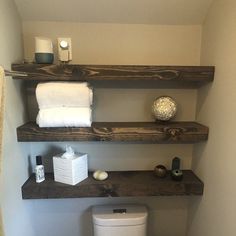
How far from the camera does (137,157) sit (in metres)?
1.56

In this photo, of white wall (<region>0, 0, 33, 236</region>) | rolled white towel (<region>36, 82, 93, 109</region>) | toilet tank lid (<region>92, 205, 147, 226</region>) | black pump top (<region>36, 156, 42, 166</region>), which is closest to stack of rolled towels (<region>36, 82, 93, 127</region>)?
rolled white towel (<region>36, 82, 93, 109</region>)

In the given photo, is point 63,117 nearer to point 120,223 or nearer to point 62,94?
point 62,94

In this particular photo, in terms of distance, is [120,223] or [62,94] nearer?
[62,94]

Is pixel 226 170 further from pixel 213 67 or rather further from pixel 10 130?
pixel 10 130

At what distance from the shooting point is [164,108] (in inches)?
52.8

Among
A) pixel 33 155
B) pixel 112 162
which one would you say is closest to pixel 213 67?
pixel 112 162

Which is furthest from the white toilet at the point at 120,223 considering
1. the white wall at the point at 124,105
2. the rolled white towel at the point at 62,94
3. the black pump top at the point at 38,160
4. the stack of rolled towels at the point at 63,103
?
the rolled white towel at the point at 62,94

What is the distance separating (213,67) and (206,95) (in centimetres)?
19

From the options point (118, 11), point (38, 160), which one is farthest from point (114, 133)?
point (118, 11)

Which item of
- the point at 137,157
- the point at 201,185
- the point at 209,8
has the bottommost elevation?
the point at 201,185

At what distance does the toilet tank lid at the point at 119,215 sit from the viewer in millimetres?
1440

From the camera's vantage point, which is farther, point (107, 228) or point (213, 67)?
point (107, 228)

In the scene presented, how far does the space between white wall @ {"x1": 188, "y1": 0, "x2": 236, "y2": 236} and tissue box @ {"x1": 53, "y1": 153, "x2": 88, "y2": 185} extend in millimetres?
783

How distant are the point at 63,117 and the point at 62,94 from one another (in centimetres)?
13
